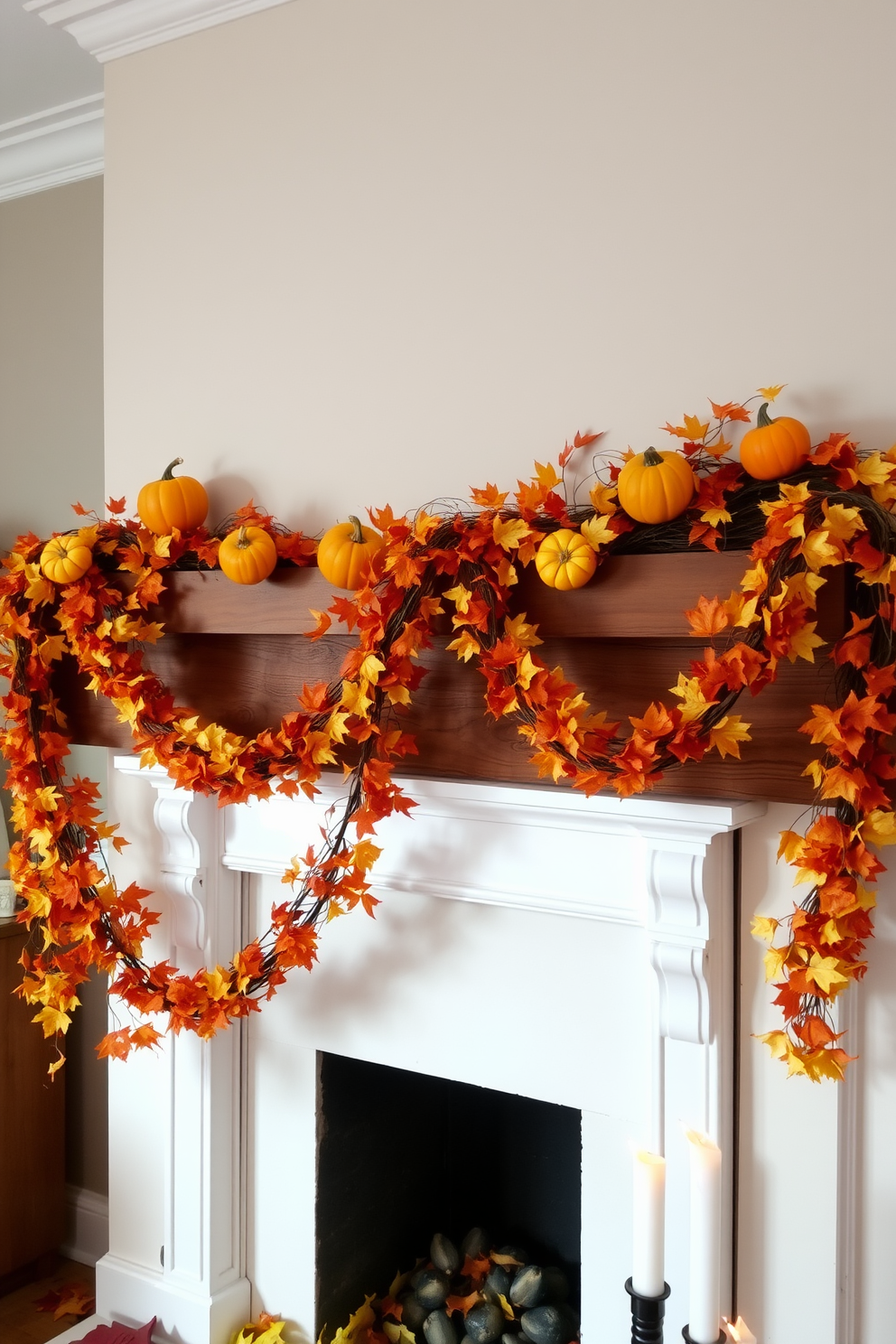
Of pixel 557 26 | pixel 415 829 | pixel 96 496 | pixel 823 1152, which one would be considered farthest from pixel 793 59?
pixel 96 496

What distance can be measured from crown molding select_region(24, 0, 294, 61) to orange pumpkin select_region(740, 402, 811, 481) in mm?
1253

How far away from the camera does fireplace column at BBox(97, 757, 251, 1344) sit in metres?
2.03

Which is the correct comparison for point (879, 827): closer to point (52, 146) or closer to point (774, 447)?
point (774, 447)

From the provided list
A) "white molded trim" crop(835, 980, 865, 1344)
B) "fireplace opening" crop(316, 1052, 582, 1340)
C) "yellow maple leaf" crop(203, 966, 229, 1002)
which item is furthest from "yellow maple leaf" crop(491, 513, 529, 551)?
"fireplace opening" crop(316, 1052, 582, 1340)

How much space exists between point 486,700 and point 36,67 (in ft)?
6.35

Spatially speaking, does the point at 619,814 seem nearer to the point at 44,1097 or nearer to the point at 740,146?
the point at 740,146

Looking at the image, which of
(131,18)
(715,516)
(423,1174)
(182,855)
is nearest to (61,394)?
(131,18)

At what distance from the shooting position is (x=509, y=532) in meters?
1.57

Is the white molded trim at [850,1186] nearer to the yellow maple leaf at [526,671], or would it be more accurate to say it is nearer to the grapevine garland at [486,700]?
the grapevine garland at [486,700]

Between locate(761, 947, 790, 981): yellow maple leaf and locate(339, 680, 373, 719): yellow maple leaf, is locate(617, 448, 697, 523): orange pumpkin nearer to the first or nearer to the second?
locate(339, 680, 373, 719): yellow maple leaf

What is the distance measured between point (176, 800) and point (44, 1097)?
1.20 meters

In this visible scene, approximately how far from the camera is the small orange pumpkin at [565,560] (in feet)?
4.86

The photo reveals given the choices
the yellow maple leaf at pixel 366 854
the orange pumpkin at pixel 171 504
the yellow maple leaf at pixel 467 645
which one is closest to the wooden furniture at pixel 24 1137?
the orange pumpkin at pixel 171 504

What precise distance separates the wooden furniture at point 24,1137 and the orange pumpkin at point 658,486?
1.94m
